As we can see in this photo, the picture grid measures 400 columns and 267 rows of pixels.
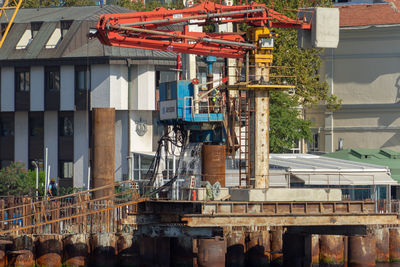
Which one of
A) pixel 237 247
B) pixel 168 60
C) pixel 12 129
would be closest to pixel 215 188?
pixel 237 247

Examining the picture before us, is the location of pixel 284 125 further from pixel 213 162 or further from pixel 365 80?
pixel 213 162

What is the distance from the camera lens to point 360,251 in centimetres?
4762

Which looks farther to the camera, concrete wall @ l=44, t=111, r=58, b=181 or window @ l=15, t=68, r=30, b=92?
window @ l=15, t=68, r=30, b=92

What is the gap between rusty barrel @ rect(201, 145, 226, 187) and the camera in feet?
169

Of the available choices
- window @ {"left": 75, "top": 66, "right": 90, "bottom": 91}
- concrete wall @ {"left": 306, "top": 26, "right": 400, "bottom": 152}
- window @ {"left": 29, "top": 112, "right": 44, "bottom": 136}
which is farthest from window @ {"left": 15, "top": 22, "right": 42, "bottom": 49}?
concrete wall @ {"left": 306, "top": 26, "right": 400, "bottom": 152}

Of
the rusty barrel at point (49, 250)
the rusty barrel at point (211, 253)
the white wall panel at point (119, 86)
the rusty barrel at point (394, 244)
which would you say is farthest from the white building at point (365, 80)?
the rusty barrel at point (211, 253)

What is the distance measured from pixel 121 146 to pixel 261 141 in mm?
27921

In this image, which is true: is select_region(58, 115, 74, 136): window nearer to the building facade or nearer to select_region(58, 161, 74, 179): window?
the building facade

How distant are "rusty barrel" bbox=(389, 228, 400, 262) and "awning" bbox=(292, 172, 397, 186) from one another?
4.27 meters

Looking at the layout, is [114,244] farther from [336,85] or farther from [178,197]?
[336,85]

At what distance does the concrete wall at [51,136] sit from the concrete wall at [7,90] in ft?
8.58

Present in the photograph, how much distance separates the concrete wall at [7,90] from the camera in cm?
7831

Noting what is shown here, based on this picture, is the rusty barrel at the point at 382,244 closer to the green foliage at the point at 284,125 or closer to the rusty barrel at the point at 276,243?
the rusty barrel at the point at 276,243

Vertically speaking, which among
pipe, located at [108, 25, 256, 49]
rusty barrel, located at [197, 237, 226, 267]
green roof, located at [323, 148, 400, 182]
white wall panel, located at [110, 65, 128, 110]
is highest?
pipe, located at [108, 25, 256, 49]
